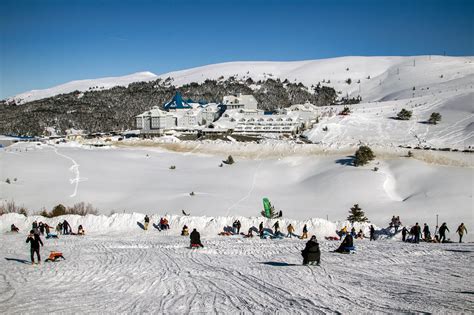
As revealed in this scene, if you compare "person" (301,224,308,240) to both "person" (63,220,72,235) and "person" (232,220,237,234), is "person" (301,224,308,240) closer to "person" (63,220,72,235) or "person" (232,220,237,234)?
"person" (232,220,237,234)

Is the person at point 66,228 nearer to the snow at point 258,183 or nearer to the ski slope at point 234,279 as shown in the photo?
the ski slope at point 234,279

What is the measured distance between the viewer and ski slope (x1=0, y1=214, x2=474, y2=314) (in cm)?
972

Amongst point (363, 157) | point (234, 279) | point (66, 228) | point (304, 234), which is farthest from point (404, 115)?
point (234, 279)

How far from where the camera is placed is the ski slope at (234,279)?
9719 millimetres

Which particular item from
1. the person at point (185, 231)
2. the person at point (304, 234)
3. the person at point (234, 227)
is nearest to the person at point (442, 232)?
the person at point (304, 234)

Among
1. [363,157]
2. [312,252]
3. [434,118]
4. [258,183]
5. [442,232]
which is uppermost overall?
[434,118]

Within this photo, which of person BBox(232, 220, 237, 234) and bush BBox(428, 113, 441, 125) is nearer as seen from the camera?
person BBox(232, 220, 237, 234)

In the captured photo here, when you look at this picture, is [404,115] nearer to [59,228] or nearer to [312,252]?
[59,228]

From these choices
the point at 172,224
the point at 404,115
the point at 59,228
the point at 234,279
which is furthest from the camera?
the point at 404,115

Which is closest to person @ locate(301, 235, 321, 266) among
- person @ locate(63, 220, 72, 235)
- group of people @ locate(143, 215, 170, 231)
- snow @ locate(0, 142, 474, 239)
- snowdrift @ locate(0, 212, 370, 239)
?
snowdrift @ locate(0, 212, 370, 239)

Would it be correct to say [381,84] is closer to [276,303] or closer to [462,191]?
[462,191]

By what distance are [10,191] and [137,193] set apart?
11088mm

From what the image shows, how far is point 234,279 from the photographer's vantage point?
12672mm

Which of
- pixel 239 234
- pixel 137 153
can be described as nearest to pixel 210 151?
pixel 137 153
